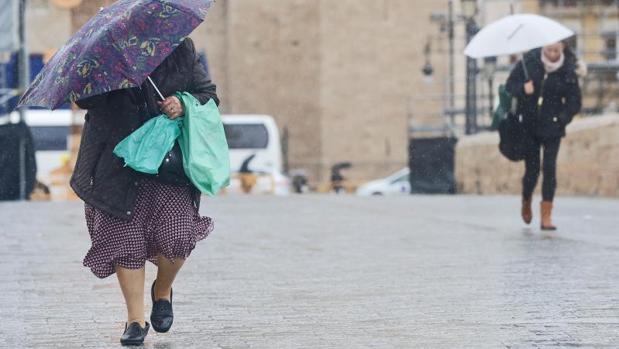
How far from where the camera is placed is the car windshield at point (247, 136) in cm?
5147

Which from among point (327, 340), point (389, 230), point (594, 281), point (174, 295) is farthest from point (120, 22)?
point (389, 230)

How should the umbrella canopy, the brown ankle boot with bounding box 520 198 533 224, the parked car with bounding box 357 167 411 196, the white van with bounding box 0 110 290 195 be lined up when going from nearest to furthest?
the umbrella canopy < the brown ankle boot with bounding box 520 198 533 224 < the parked car with bounding box 357 167 411 196 < the white van with bounding box 0 110 290 195

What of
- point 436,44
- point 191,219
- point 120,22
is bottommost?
point 436,44

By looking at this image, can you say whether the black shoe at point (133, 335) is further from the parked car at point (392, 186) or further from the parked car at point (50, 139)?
the parked car at point (392, 186)

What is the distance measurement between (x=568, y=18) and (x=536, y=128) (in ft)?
135

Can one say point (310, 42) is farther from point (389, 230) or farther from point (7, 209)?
point (389, 230)

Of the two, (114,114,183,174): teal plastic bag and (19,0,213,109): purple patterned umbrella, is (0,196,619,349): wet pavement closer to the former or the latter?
(114,114,183,174): teal plastic bag

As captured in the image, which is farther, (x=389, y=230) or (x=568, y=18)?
(x=568, y=18)

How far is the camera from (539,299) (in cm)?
778

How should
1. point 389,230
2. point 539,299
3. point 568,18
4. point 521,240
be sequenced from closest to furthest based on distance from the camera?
point 539,299 → point 521,240 → point 389,230 → point 568,18

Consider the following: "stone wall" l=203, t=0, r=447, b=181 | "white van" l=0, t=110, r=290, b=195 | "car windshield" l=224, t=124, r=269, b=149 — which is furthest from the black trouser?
"stone wall" l=203, t=0, r=447, b=181

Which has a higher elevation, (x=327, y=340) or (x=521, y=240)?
(x=327, y=340)

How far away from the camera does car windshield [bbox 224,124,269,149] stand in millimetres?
51469

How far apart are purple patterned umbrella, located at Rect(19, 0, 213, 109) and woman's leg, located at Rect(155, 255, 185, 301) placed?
0.78 metres
